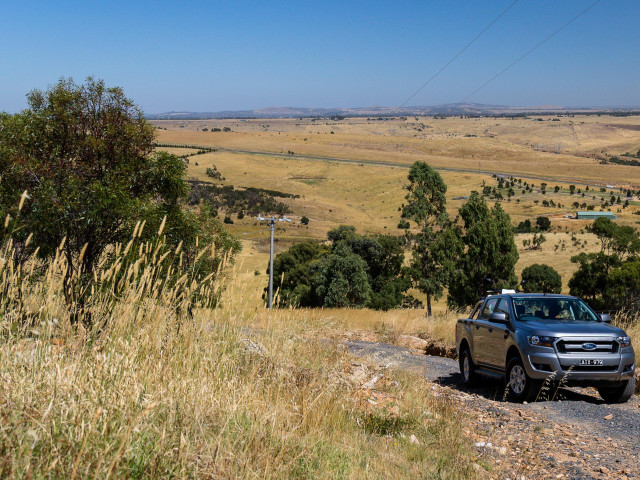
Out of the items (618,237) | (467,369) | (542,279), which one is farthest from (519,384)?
Answer: (542,279)

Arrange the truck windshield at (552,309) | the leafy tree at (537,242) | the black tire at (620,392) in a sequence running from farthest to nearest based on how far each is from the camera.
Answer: the leafy tree at (537,242) < the truck windshield at (552,309) < the black tire at (620,392)

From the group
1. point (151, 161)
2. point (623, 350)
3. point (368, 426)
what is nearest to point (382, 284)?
point (151, 161)

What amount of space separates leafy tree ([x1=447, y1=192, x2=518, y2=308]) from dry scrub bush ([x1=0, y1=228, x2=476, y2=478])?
31.4m

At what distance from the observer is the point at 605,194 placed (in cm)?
12531

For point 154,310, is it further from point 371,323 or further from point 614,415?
point 371,323

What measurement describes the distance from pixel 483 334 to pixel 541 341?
1877 mm

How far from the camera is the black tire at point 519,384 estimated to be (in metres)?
9.73

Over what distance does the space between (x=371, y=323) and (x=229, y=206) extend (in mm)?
84068

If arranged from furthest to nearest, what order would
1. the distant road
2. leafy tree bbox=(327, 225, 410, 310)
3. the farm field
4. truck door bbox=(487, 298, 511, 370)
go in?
the distant road < the farm field < leafy tree bbox=(327, 225, 410, 310) < truck door bbox=(487, 298, 511, 370)

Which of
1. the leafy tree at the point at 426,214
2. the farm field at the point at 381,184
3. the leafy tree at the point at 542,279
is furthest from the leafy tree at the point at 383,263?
the farm field at the point at 381,184

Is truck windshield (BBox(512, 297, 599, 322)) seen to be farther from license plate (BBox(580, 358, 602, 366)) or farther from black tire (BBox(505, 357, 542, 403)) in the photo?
license plate (BBox(580, 358, 602, 366))

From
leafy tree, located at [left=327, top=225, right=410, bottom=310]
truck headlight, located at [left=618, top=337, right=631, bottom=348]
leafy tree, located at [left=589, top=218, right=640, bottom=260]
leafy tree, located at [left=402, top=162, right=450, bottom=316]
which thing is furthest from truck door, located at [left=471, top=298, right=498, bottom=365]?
leafy tree, located at [left=589, top=218, right=640, bottom=260]

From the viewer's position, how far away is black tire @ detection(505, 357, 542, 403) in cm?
973

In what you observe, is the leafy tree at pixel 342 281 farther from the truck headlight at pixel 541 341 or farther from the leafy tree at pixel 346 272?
the truck headlight at pixel 541 341
